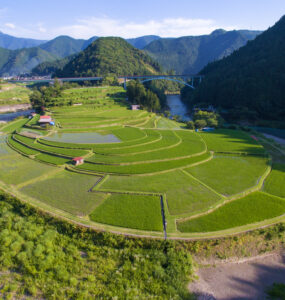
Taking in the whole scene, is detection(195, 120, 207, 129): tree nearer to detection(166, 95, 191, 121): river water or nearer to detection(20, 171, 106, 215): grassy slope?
detection(166, 95, 191, 121): river water

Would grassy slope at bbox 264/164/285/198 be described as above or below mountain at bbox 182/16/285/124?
below

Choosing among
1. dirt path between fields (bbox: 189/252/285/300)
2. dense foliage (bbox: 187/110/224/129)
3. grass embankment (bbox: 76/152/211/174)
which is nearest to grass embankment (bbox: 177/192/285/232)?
dirt path between fields (bbox: 189/252/285/300)

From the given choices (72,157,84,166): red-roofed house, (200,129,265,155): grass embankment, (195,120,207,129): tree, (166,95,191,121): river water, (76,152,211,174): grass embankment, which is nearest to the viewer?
(76,152,211,174): grass embankment

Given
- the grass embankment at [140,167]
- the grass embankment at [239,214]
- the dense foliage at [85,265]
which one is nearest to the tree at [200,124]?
the grass embankment at [140,167]

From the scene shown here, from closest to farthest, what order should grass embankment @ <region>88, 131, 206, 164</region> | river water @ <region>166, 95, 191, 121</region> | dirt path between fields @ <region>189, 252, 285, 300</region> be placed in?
dirt path between fields @ <region>189, 252, 285, 300</region>
grass embankment @ <region>88, 131, 206, 164</region>
river water @ <region>166, 95, 191, 121</region>

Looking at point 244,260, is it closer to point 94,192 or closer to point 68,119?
point 94,192

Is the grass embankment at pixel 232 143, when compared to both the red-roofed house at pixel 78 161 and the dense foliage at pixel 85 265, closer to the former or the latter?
the red-roofed house at pixel 78 161

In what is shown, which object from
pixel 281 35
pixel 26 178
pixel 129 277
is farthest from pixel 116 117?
pixel 281 35
